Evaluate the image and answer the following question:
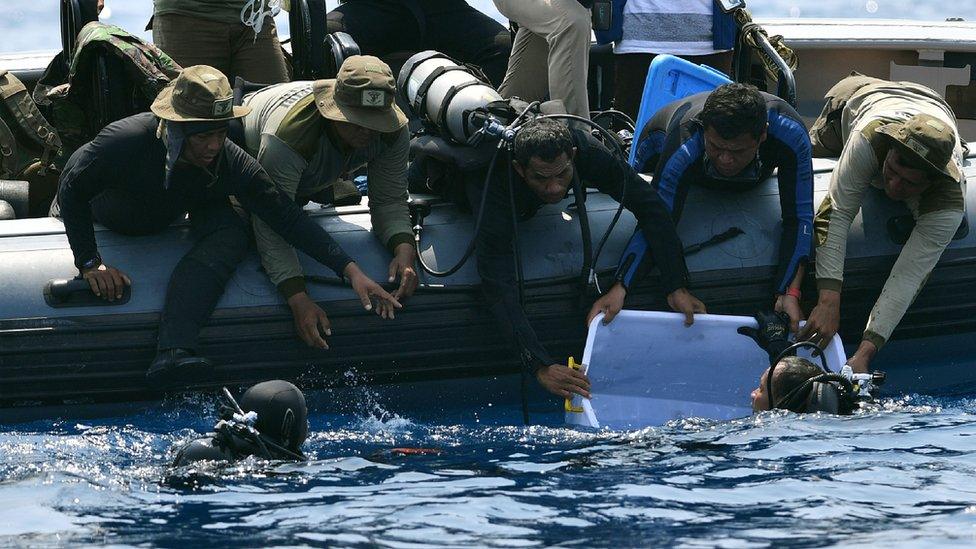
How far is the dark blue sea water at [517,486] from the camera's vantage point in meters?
3.84

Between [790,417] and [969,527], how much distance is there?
Result: 1013 millimetres

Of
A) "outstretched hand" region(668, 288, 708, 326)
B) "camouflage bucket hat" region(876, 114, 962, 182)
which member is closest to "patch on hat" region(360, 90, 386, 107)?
"outstretched hand" region(668, 288, 708, 326)

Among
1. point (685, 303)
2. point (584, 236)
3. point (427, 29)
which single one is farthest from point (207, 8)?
point (685, 303)

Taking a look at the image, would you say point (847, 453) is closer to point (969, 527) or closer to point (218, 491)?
point (969, 527)

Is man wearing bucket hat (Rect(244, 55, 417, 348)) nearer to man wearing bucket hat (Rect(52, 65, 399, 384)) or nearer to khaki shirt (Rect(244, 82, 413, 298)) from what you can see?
khaki shirt (Rect(244, 82, 413, 298))

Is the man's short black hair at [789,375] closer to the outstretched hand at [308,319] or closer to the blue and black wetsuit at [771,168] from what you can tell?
the blue and black wetsuit at [771,168]

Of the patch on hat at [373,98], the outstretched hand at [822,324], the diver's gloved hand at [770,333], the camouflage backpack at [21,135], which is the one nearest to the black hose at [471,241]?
the patch on hat at [373,98]

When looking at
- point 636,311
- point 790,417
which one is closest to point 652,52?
point 636,311

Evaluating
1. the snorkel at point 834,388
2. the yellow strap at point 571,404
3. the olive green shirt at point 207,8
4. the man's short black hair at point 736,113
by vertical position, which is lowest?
the yellow strap at point 571,404

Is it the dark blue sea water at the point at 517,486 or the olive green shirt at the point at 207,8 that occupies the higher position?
the olive green shirt at the point at 207,8

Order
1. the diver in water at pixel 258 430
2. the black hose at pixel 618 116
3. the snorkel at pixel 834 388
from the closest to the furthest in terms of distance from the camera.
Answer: the diver in water at pixel 258 430, the snorkel at pixel 834 388, the black hose at pixel 618 116

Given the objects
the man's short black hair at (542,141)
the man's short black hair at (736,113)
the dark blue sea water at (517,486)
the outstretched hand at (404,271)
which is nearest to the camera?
the dark blue sea water at (517,486)

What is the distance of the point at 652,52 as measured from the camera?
663 centimetres

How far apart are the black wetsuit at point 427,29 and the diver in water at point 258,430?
268cm
